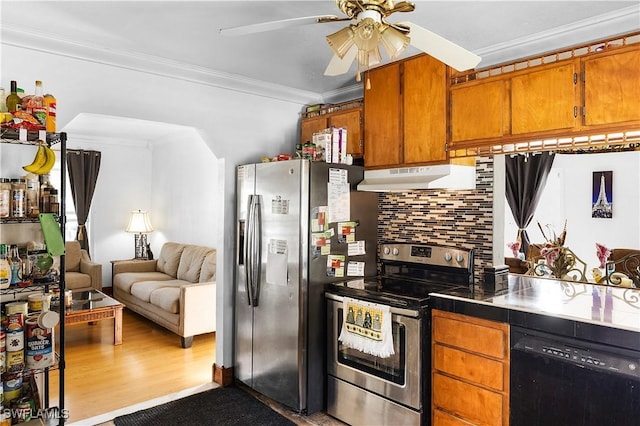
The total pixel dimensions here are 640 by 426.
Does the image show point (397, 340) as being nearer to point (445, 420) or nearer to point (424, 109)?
point (445, 420)

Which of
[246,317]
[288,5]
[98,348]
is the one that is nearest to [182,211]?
[98,348]

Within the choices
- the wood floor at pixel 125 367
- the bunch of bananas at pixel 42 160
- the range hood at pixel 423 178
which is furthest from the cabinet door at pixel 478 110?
the wood floor at pixel 125 367

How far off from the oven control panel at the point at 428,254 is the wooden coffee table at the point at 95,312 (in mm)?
2995

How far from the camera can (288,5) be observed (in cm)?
225

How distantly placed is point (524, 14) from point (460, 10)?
14.3 inches

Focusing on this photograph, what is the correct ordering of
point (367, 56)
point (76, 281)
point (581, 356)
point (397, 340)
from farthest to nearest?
point (76, 281), point (397, 340), point (581, 356), point (367, 56)

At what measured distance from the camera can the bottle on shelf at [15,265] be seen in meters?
2.36

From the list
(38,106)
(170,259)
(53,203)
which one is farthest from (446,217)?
(170,259)

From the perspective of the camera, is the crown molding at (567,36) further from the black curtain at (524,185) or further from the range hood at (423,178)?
the range hood at (423,178)

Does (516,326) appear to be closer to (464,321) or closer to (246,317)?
(464,321)

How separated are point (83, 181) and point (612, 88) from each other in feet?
22.0

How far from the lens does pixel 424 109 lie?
9.74ft

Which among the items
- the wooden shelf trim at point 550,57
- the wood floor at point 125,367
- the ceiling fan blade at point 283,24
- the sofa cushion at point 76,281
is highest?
the wooden shelf trim at point 550,57

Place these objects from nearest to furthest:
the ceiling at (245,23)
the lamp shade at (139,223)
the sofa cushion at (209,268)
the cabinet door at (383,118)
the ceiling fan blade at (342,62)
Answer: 1. the ceiling fan blade at (342,62)
2. the ceiling at (245,23)
3. the cabinet door at (383,118)
4. the sofa cushion at (209,268)
5. the lamp shade at (139,223)
